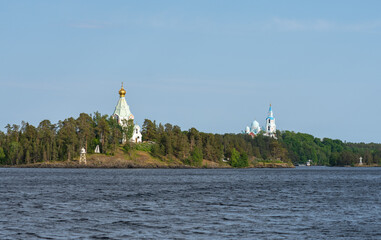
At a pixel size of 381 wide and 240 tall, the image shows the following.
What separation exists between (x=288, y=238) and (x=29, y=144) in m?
144

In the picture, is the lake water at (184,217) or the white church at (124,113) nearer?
the lake water at (184,217)

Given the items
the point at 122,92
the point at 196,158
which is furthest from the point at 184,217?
the point at 122,92

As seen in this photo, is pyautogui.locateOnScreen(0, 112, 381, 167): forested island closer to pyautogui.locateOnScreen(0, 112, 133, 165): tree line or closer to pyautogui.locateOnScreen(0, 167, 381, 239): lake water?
pyautogui.locateOnScreen(0, 112, 133, 165): tree line

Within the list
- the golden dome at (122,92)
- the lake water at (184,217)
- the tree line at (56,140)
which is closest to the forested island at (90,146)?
the tree line at (56,140)

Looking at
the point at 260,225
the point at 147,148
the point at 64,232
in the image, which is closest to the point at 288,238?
the point at 260,225

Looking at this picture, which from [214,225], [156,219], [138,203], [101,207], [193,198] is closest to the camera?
[214,225]

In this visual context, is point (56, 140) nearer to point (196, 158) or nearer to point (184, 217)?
point (196, 158)

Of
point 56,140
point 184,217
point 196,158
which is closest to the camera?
point 184,217

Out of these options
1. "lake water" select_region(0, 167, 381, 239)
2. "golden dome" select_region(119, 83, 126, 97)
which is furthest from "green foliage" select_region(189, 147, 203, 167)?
"lake water" select_region(0, 167, 381, 239)

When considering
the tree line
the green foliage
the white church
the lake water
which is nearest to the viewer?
the lake water

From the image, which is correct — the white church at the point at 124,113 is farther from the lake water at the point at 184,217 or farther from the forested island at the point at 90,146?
the lake water at the point at 184,217

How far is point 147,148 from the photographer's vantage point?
18438cm

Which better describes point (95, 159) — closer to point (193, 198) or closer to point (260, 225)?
point (193, 198)

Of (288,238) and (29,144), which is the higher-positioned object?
(29,144)
